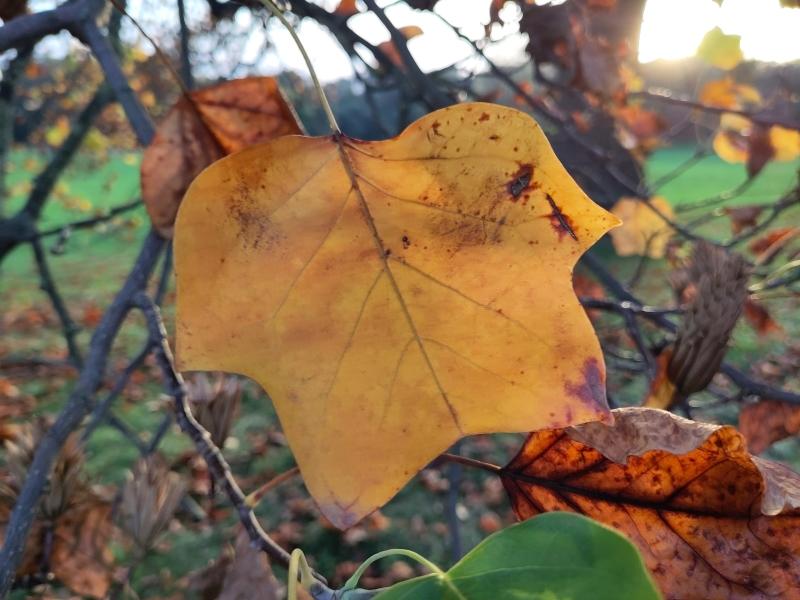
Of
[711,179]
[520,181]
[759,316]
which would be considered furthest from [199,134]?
[711,179]

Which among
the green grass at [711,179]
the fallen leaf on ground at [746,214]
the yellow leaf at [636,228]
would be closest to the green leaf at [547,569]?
the yellow leaf at [636,228]

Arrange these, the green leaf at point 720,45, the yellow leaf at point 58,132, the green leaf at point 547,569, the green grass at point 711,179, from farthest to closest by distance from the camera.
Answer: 1. the green grass at point 711,179
2. the yellow leaf at point 58,132
3. the green leaf at point 720,45
4. the green leaf at point 547,569

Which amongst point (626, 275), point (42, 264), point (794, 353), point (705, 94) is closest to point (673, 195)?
point (626, 275)

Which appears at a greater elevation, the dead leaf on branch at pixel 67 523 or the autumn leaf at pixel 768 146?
the autumn leaf at pixel 768 146

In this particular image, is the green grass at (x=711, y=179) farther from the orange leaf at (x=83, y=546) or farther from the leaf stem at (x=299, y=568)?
the leaf stem at (x=299, y=568)

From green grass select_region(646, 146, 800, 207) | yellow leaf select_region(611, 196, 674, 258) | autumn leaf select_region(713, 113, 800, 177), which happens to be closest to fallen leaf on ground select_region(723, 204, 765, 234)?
autumn leaf select_region(713, 113, 800, 177)

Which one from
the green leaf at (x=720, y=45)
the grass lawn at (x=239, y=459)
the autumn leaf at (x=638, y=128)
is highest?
the autumn leaf at (x=638, y=128)

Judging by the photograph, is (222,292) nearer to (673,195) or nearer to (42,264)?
(42,264)
